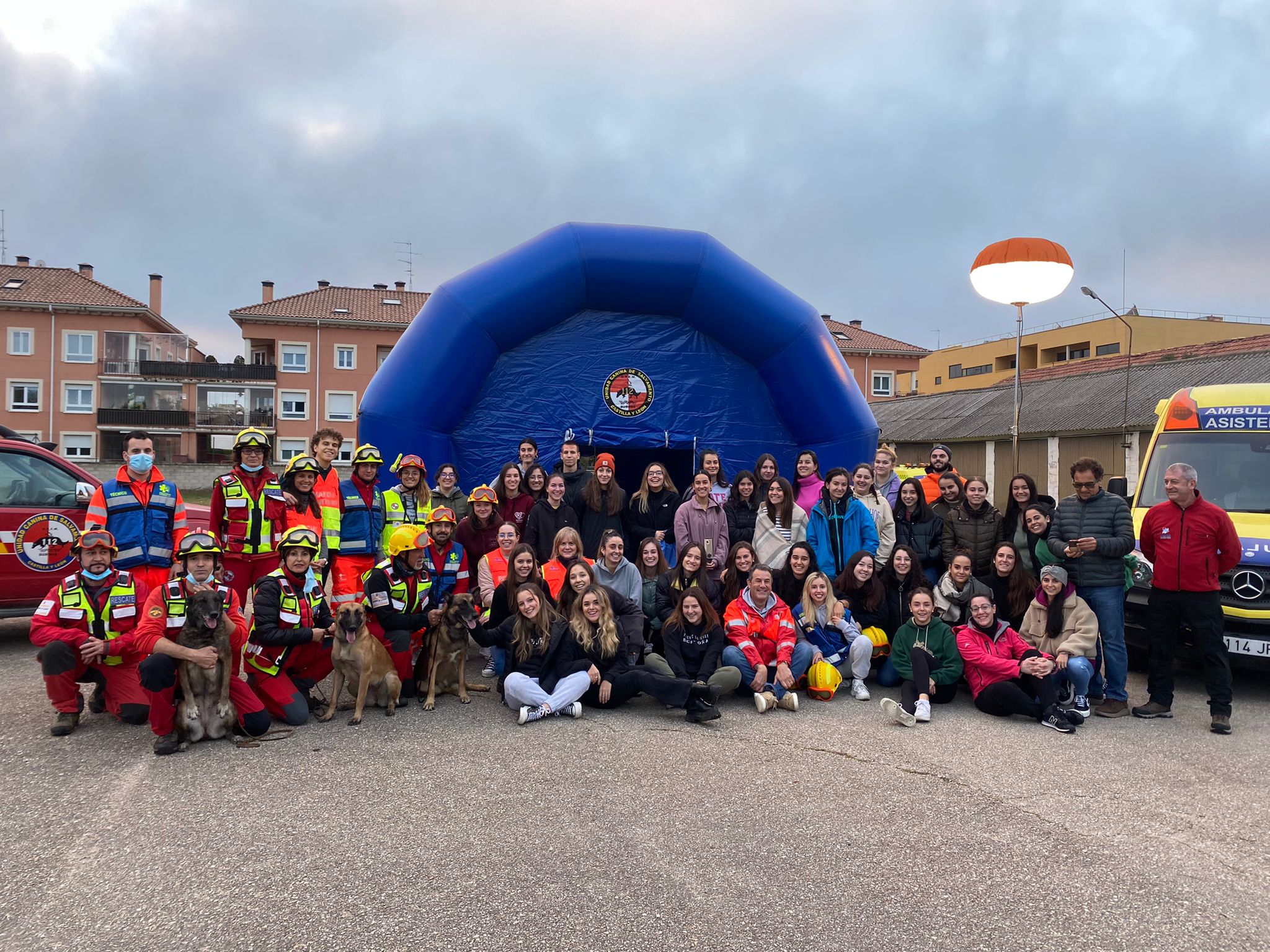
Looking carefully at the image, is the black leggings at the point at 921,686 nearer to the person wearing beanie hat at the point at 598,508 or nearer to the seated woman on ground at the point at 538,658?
the seated woman on ground at the point at 538,658

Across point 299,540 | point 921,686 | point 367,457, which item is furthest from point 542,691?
point 921,686

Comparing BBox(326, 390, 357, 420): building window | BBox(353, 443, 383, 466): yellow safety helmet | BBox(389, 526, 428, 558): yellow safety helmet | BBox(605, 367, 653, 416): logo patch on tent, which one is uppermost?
BBox(326, 390, 357, 420): building window

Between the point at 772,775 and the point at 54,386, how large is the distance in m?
45.9

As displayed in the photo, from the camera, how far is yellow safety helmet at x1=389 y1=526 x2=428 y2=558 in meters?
5.88

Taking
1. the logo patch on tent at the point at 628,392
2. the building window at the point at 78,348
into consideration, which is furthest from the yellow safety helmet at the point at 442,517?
the building window at the point at 78,348

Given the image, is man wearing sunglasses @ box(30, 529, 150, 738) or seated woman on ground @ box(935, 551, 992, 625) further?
seated woman on ground @ box(935, 551, 992, 625)

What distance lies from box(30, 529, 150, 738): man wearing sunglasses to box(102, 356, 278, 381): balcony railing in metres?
40.0

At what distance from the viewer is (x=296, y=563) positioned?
539cm

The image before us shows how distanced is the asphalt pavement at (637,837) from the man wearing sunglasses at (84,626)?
0.25 meters

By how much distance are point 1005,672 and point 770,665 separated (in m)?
1.57

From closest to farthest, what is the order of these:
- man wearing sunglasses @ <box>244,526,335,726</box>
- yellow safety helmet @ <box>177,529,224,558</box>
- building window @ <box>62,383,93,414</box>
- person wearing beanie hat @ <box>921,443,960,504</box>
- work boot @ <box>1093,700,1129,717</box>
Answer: yellow safety helmet @ <box>177,529,224,558</box>, man wearing sunglasses @ <box>244,526,335,726</box>, work boot @ <box>1093,700,1129,717</box>, person wearing beanie hat @ <box>921,443,960,504</box>, building window @ <box>62,383,93,414</box>

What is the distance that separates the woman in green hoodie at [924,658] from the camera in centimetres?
581

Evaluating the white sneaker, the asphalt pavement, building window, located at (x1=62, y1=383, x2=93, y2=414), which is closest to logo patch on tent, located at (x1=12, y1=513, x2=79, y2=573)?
Result: the asphalt pavement

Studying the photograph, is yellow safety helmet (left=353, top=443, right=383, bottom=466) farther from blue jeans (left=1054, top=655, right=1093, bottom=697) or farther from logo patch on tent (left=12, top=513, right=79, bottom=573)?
blue jeans (left=1054, top=655, right=1093, bottom=697)
